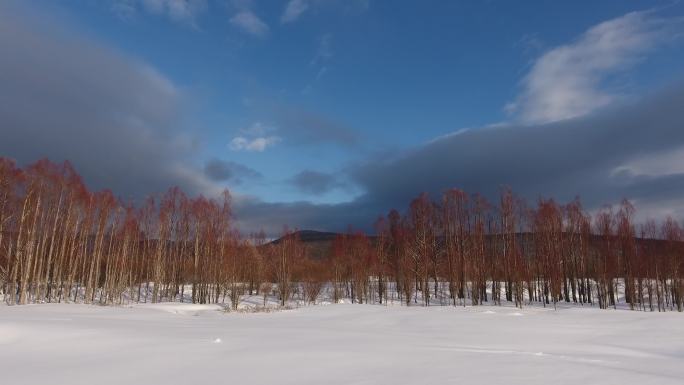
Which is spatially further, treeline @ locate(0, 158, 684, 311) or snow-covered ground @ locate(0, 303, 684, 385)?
treeline @ locate(0, 158, 684, 311)

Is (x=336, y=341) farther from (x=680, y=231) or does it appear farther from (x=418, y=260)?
(x=680, y=231)

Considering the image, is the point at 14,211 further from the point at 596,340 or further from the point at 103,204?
the point at 596,340

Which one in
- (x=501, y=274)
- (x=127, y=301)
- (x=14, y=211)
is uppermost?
(x=14, y=211)

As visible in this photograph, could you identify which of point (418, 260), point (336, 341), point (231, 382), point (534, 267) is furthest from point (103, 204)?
point (534, 267)

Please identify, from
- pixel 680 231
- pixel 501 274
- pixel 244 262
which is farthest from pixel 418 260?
pixel 680 231

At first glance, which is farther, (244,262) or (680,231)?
(244,262)

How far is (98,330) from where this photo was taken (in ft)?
35.0

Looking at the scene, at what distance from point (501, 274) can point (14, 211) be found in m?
41.0

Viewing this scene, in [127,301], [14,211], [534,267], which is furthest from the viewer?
[534,267]

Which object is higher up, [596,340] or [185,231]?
[185,231]

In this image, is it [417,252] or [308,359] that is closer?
[308,359]

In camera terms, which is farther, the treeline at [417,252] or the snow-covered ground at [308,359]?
the treeline at [417,252]

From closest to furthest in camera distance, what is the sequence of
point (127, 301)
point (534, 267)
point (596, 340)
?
point (596, 340)
point (127, 301)
point (534, 267)

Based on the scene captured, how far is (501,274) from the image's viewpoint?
43.1 metres
